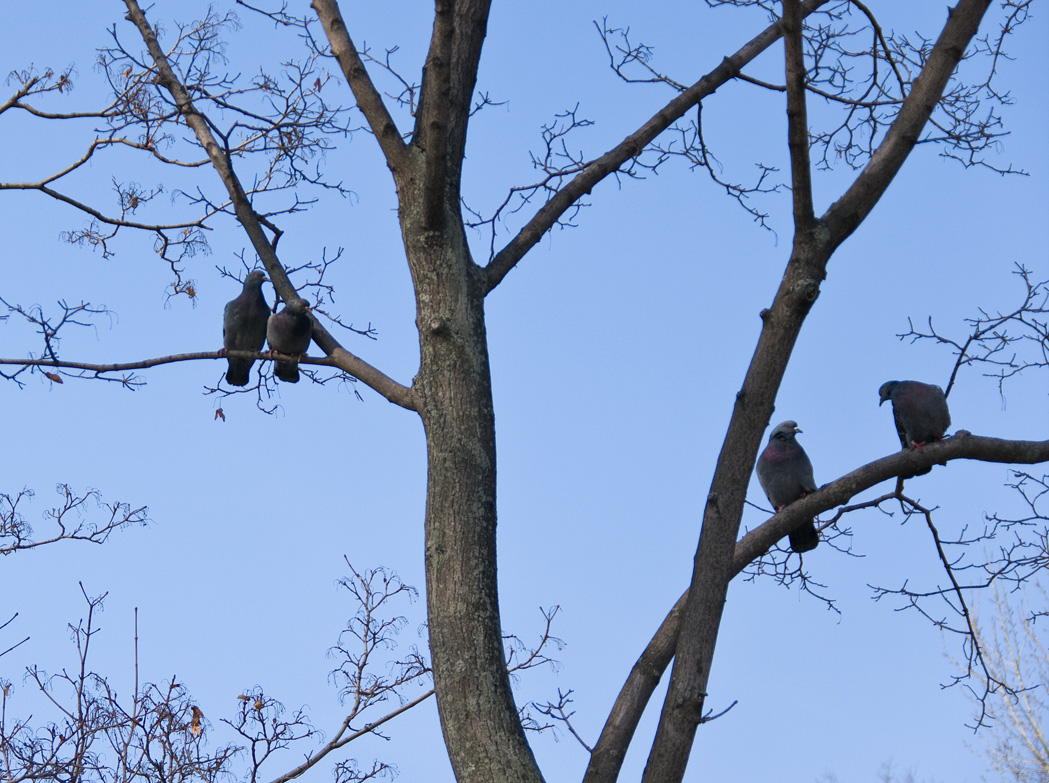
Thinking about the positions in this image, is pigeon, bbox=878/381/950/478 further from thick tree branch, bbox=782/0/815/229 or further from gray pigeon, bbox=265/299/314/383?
gray pigeon, bbox=265/299/314/383

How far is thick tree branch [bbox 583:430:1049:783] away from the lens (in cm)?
290

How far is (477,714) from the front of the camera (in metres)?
2.63

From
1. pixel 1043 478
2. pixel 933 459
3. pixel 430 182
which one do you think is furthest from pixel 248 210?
pixel 1043 478

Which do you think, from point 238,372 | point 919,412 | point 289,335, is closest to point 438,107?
point 289,335

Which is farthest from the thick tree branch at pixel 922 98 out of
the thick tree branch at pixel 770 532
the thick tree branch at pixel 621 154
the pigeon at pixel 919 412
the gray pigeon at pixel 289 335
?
the pigeon at pixel 919 412

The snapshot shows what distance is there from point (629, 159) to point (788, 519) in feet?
5.65

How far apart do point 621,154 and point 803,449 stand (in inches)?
109

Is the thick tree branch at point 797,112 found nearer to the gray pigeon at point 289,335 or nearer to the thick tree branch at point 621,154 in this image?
the thick tree branch at point 621,154

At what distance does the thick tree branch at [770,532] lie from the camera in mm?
2898

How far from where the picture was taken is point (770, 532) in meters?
3.18

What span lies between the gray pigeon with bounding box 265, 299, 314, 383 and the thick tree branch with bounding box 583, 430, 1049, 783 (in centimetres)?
200

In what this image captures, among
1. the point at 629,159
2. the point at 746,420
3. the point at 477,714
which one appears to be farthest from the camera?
the point at 629,159

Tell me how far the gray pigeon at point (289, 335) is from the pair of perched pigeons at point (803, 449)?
250cm

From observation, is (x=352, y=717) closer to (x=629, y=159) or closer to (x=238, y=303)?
(x=629, y=159)
